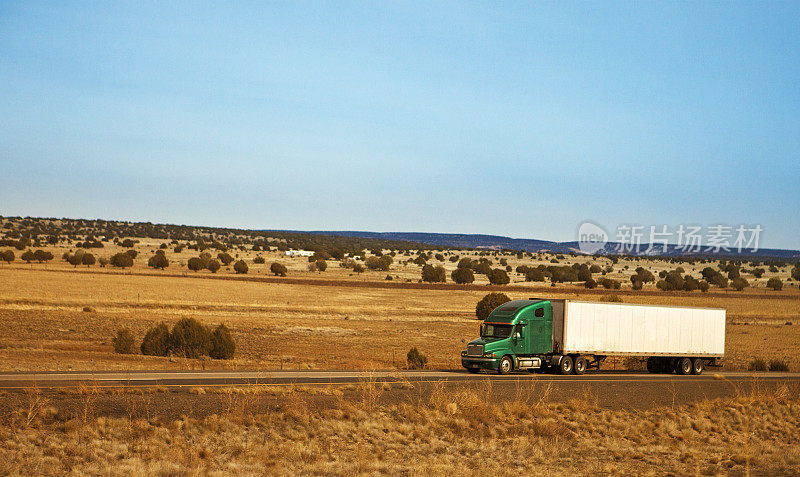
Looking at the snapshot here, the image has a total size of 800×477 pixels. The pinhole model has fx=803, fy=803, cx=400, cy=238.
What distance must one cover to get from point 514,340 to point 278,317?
94.6 ft

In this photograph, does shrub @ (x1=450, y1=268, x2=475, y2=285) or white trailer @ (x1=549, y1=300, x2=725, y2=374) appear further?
shrub @ (x1=450, y1=268, x2=475, y2=285)

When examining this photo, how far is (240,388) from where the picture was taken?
21.9 meters

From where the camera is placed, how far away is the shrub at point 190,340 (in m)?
37.9

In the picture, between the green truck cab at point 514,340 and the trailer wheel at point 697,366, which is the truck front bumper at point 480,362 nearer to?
the green truck cab at point 514,340

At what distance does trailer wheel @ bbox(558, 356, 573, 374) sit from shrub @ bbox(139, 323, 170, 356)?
60.8 feet

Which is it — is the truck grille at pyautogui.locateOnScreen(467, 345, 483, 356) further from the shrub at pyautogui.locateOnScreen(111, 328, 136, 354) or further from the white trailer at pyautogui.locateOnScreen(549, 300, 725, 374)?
the shrub at pyautogui.locateOnScreen(111, 328, 136, 354)

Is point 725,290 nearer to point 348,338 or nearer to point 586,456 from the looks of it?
point 348,338

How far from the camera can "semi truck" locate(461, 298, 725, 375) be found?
3162cm

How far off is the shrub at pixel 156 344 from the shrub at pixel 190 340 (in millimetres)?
280

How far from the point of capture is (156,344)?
38.4 m

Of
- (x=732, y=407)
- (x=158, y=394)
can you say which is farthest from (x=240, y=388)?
(x=732, y=407)

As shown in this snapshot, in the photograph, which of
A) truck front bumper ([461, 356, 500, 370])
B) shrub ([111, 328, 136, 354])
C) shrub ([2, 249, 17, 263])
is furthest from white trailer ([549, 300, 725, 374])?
shrub ([2, 249, 17, 263])

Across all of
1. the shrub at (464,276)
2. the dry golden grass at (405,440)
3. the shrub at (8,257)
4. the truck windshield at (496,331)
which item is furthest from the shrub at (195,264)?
the dry golden grass at (405,440)

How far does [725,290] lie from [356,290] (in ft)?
187
